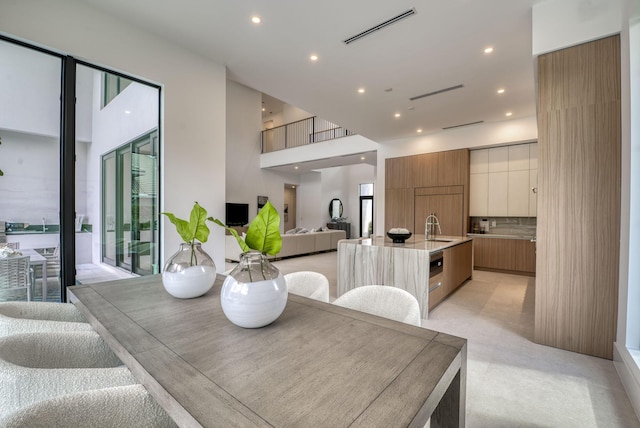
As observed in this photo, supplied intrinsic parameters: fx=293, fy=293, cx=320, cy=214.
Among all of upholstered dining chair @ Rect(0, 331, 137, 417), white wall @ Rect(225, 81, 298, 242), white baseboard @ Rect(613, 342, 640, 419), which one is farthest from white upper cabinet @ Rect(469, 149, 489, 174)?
upholstered dining chair @ Rect(0, 331, 137, 417)

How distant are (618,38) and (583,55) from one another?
22 centimetres

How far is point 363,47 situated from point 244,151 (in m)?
7.19

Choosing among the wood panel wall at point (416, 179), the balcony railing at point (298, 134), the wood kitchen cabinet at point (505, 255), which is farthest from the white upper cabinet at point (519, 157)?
the balcony railing at point (298, 134)

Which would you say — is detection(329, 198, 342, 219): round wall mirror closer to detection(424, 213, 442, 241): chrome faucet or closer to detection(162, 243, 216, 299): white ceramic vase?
detection(424, 213, 442, 241): chrome faucet

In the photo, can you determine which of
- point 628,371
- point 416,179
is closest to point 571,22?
point 628,371

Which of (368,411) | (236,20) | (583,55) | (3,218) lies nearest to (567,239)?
(583,55)

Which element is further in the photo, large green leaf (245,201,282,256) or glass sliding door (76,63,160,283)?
glass sliding door (76,63,160,283)

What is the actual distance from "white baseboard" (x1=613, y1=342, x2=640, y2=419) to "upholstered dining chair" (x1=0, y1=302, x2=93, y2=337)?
312 centimetres

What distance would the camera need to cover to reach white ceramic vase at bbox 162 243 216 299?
4.78 ft

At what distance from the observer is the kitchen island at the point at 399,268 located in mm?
3262

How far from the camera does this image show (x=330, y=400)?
0.70 meters

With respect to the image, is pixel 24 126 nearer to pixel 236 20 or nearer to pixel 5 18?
pixel 5 18

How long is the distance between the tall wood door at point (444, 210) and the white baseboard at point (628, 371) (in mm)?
4503

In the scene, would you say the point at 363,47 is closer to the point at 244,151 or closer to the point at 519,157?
the point at 519,157
